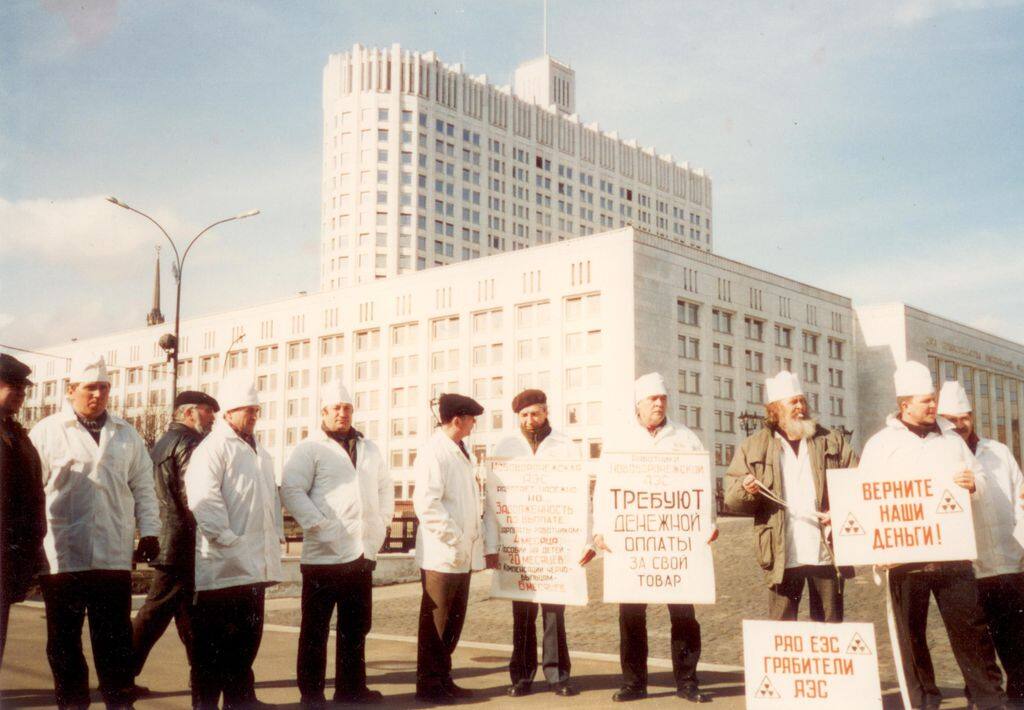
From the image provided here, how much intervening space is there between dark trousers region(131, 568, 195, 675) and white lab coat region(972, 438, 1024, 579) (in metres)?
5.53

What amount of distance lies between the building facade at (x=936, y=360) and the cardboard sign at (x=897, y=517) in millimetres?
84442

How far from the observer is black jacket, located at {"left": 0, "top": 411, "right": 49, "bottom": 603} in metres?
5.88

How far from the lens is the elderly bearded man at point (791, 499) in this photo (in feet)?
23.0

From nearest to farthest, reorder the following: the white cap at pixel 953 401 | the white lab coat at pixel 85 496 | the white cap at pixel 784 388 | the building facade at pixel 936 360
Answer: the white lab coat at pixel 85 496
the white cap at pixel 784 388
the white cap at pixel 953 401
the building facade at pixel 936 360

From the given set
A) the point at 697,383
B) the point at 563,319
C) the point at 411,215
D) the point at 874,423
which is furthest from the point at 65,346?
the point at 874,423

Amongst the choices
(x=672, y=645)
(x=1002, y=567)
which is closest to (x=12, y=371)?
(x=672, y=645)

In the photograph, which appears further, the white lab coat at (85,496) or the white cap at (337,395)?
the white cap at (337,395)

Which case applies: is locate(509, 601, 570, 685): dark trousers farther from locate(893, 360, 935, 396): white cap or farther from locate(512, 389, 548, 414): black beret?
locate(893, 360, 935, 396): white cap

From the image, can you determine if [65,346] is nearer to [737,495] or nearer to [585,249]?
[585,249]

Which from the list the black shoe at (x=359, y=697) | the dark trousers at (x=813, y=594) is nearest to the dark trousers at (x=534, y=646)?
the black shoe at (x=359, y=697)

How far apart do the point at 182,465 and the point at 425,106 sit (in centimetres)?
10716

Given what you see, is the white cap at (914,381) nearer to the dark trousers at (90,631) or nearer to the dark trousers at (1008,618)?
the dark trousers at (1008,618)

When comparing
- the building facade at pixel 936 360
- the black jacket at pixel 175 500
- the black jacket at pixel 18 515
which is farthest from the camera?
the building facade at pixel 936 360

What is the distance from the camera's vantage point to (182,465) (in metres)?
8.02
